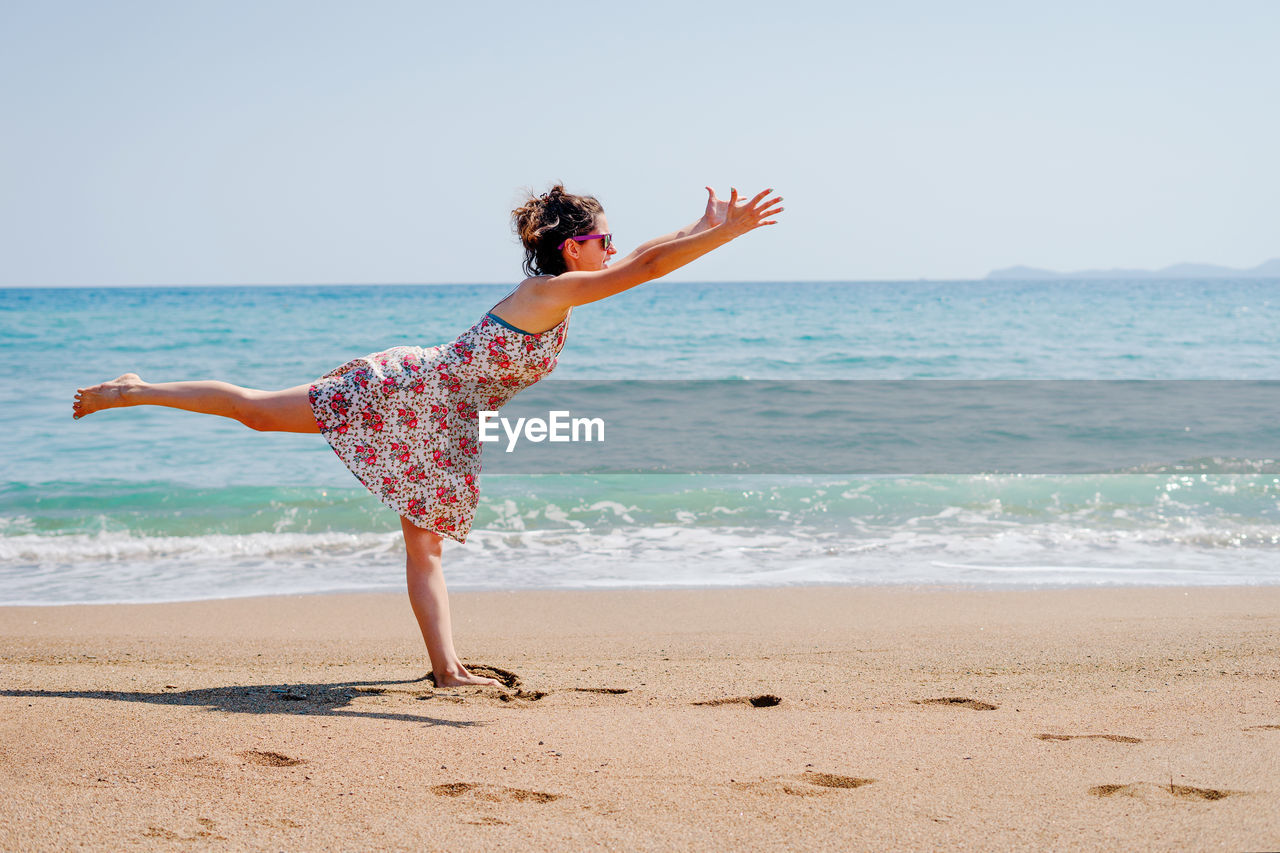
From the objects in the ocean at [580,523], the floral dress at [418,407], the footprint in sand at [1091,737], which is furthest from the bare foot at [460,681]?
the ocean at [580,523]

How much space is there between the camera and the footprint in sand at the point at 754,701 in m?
3.39

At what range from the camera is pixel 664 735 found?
3.00m

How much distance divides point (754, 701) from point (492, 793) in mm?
1189

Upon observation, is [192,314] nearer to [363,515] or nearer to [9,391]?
[9,391]

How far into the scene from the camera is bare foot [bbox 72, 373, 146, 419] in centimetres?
358

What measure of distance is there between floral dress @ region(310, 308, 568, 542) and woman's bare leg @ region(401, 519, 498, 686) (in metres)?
0.09

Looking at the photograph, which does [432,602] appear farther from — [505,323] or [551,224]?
[551,224]

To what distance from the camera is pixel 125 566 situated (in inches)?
262

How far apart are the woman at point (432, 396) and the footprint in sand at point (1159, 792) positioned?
2.02m

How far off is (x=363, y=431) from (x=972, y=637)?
286 centimetres

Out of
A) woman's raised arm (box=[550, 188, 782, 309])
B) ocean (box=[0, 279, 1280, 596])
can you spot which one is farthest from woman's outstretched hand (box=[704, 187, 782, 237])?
ocean (box=[0, 279, 1280, 596])

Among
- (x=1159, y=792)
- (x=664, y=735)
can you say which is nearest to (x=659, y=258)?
(x=664, y=735)

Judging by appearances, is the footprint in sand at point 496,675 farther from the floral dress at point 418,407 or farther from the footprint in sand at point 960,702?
the footprint in sand at point 960,702

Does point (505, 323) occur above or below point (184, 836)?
above
